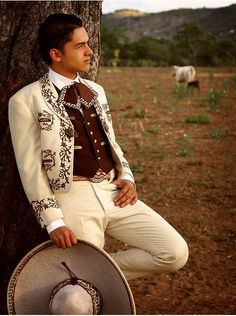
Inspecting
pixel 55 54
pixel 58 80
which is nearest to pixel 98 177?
pixel 58 80

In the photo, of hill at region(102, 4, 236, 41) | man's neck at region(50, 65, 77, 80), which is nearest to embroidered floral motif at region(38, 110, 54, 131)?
man's neck at region(50, 65, 77, 80)

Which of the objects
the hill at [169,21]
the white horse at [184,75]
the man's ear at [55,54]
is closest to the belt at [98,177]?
the man's ear at [55,54]

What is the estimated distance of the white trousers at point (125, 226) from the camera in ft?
8.27

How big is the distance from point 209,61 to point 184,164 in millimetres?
32549

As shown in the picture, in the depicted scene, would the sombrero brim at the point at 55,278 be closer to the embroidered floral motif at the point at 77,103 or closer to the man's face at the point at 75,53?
the embroidered floral motif at the point at 77,103

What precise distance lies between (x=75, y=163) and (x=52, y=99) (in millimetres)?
319

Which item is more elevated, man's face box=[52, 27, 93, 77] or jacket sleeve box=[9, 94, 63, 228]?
man's face box=[52, 27, 93, 77]

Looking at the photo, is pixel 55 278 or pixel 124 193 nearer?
pixel 55 278

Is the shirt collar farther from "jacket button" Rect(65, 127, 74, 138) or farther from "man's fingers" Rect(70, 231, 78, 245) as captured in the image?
"man's fingers" Rect(70, 231, 78, 245)

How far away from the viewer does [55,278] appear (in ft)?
8.30

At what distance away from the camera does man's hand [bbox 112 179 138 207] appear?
8.59 ft

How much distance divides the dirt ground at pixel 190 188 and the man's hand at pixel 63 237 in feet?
3.54

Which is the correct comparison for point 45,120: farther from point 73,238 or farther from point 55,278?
point 55,278

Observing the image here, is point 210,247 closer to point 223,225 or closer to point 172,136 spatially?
point 223,225
